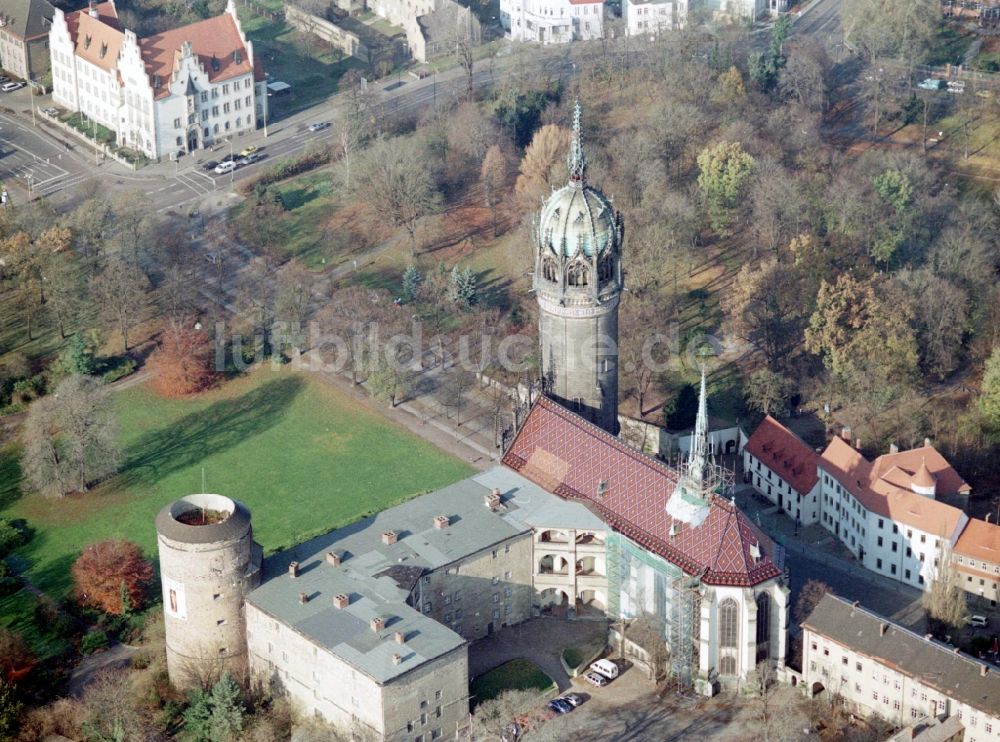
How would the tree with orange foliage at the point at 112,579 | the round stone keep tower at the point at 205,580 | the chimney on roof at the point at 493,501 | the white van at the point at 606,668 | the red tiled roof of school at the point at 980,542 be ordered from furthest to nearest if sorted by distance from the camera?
the tree with orange foliage at the point at 112,579 → the red tiled roof of school at the point at 980,542 → the chimney on roof at the point at 493,501 → the white van at the point at 606,668 → the round stone keep tower at the point at 205,580

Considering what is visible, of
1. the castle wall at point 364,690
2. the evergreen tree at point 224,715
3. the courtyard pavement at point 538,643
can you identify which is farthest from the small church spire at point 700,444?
the evergreen tree at point 224,715

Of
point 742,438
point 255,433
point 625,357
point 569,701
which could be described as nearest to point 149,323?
point 255,433

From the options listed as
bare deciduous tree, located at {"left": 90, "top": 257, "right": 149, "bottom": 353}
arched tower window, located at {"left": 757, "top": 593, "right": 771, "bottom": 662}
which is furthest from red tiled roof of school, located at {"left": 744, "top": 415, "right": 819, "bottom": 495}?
bare deciduous tree, located at {"left": 90, "top": 257, "right": 149, "bottom": 353}

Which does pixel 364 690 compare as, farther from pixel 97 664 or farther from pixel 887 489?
pixel 887 489

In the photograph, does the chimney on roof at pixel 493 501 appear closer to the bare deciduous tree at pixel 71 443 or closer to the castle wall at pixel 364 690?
the castle wall at pixel 364 690

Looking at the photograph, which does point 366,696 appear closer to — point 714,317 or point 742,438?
point 742,438
